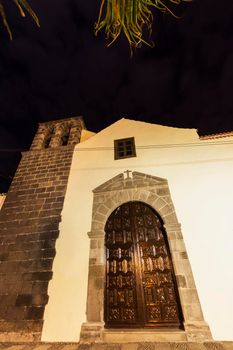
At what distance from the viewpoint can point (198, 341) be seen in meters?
3.28

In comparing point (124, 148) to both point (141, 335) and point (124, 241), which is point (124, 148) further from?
point (141, 335)

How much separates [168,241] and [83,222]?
6.41ft

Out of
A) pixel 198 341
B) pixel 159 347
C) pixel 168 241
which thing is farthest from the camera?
pixel 168 241

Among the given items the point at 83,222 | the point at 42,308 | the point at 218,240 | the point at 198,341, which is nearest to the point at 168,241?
the point at 218,240

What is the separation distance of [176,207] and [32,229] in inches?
135

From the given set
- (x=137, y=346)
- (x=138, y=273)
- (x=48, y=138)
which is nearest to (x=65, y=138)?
(x=48, y=138)

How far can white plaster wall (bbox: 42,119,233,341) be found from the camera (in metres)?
3.74

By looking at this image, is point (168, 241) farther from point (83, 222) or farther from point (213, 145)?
point (213, 145)

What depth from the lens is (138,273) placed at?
13.8 ft

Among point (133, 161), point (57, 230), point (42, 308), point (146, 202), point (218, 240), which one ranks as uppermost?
point (133, 161)

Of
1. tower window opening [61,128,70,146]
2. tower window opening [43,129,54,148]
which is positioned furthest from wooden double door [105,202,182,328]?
tower window opening [43,129,54,148]

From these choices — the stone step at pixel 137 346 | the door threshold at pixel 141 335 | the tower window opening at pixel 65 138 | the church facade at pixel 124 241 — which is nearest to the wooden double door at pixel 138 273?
the church facade at pixel 124 241

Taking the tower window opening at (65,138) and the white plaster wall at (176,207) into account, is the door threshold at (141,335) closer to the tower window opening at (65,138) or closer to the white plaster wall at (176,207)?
the white plaster wall at (176,207)

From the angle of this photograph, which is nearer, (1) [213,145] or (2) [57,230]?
(2) [57,230]
